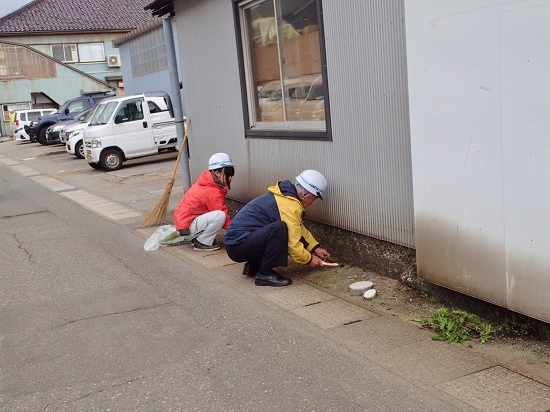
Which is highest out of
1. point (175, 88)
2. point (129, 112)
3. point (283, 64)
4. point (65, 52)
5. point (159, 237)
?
point (65, 52)

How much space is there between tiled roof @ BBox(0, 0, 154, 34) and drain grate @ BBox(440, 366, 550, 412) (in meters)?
45.9

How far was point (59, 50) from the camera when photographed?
45.8 metres

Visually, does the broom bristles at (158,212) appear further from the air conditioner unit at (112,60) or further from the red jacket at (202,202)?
the air conditioner unit at (112,60)

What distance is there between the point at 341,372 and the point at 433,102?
2.09 metres

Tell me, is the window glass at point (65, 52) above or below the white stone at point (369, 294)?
above

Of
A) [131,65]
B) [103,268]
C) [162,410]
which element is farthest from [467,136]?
[131,65]

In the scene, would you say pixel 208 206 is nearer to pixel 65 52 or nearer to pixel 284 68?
pixel 284 68

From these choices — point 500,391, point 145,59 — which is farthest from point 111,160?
point 500,391

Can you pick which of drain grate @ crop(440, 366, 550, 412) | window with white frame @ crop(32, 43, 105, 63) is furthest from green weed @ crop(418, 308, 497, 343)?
window with white frame @ crop(32, 43, 105, 63)

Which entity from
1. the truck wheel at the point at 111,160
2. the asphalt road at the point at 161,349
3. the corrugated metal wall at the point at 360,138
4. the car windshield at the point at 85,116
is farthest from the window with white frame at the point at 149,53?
the asphalt road at the point at 161,349

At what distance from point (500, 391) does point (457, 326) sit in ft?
3.28

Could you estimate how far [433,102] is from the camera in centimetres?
487

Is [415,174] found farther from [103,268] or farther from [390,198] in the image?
[103,268]

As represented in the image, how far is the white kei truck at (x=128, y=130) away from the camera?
1816 cm
